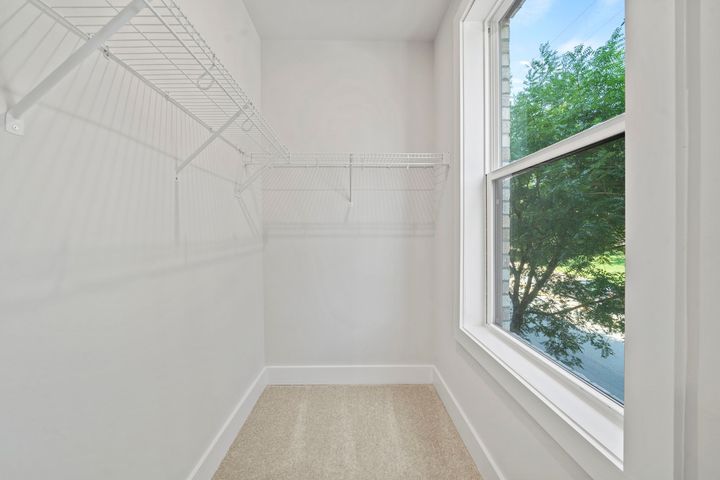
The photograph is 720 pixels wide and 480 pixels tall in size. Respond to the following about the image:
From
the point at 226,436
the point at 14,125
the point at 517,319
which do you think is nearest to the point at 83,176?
the point at 14,125

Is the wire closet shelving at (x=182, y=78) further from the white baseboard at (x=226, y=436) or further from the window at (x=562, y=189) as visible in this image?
the white baseboard at (x=226, y=436)

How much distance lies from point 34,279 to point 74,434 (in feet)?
1.23

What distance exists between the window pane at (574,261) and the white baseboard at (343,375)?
101 centimetres

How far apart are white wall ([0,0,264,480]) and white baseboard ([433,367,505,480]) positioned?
1204 mm

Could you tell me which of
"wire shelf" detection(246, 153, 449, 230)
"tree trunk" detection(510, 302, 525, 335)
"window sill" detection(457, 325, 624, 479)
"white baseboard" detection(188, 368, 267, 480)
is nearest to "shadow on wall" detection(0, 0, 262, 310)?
"white baseboard" detection(188, 368, 267, 480)

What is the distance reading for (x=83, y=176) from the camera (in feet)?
2.60

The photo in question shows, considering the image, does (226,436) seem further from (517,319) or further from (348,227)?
(517,319)

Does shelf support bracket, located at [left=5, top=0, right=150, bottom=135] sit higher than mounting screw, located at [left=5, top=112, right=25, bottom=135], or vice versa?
shelf support bracket, located at [left=5, top=0, right=150, bottom=135]

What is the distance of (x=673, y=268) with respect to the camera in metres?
0.60

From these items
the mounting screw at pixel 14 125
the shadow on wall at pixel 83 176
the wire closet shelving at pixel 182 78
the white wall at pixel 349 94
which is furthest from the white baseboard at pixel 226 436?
the white wall at pixel 349 94

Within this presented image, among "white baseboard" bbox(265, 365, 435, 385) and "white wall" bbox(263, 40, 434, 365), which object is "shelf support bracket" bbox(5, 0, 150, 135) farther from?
"white baseboard" bbox(265, 365, 435, 385)

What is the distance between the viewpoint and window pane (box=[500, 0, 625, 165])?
960 mm

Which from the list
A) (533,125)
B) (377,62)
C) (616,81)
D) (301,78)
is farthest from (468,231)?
(301,78)

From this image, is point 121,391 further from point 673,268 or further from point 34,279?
point 673,268
